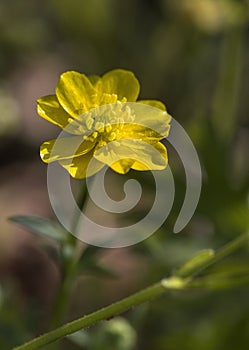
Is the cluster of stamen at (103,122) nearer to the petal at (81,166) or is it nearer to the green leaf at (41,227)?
the petal at (81,166)

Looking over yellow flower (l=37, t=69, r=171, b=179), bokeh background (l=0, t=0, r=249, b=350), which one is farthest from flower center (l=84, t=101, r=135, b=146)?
bokeh background (l=0, t=0, r=249, b=350)

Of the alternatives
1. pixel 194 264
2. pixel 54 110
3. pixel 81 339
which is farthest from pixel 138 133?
pixel 81 339

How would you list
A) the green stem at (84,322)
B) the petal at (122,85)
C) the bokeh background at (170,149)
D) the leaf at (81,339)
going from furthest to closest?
1. the bokeh background at (170,149)
2. the leaf at (81,339)
3. the petal at (122,85)
4. the green stem at (84,322)

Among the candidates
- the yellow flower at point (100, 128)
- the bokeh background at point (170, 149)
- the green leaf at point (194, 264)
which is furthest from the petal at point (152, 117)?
the bokeh background at point (170, 149)

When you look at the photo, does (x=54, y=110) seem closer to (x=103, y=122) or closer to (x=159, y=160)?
(x=103, y=122)

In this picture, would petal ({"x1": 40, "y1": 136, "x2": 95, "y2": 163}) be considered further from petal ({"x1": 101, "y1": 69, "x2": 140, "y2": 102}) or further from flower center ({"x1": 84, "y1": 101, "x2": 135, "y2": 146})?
petal ({"x1": 101, "y1": 69, "x2": 140, "y2": 102})

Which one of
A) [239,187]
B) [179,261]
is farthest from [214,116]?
[179,261]

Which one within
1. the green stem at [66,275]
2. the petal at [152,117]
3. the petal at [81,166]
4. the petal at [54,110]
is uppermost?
the petal at [54,110]
